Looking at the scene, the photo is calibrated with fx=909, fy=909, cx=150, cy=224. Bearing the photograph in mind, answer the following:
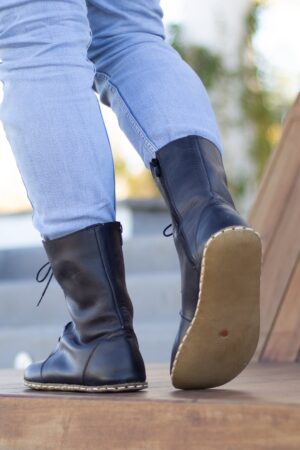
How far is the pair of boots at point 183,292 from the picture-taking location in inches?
39.9

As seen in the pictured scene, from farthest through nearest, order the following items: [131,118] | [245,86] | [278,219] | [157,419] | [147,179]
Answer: [147,179]
[245,86]
[278,219]
[131,118]
[157,419]

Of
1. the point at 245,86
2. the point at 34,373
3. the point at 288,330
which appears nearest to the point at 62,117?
the point at 34,373

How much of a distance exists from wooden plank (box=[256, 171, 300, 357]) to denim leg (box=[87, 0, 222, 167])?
681 millimetres

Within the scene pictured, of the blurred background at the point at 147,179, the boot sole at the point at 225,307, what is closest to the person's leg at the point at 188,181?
the boot sole at the point at 225,307

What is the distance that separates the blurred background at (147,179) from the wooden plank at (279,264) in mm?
603

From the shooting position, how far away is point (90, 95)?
1.14m

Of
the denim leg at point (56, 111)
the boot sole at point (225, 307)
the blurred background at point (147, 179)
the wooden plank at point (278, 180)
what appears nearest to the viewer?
the boot sole at point (225, 307)

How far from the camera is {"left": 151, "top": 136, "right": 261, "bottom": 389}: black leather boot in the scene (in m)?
1.01

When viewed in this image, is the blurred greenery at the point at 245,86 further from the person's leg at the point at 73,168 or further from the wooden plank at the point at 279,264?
the person's leg at the point at 73,168

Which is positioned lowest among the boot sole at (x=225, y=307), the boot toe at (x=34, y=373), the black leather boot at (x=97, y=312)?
the boot toe at (x=34, y=373)

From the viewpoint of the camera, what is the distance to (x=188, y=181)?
3.69 feet

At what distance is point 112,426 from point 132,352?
0.14 m

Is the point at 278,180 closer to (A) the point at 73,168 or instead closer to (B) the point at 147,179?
(A) the point at 73,168

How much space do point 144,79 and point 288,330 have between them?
765mm
